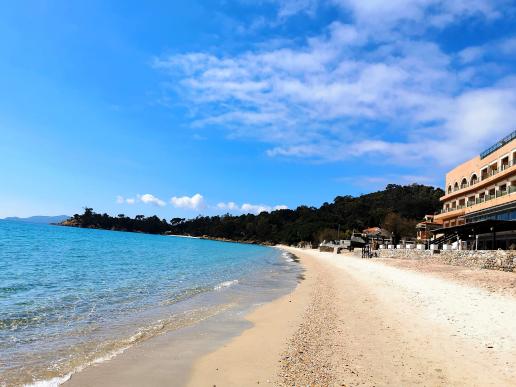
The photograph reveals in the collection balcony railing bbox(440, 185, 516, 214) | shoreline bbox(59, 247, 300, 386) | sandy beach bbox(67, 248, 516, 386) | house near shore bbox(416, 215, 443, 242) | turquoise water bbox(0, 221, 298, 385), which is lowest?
turquoise water bbox(0, 221, 298, 385)

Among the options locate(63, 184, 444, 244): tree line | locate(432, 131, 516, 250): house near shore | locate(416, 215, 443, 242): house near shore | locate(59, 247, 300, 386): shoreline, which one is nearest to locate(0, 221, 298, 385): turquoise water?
locate(59, 247, 300, 386): shoreline

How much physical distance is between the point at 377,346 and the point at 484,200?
41617 millimetres

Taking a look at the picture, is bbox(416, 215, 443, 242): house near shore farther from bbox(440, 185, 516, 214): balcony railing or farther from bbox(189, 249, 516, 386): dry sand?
bbox(189, 249, 516, 386): dry sand

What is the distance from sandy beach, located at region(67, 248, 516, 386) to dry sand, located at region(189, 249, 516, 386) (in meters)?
0.02

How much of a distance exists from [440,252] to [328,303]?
72.2 feet

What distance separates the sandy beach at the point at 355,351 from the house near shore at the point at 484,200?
2124 cm

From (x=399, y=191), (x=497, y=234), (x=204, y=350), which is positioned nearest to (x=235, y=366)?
(x=204, y=350)

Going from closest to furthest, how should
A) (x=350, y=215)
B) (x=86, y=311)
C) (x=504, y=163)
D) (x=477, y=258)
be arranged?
(x=86, y=311) < (x=477, y=258) < (x=504, y=163) < (x=350, y=215)

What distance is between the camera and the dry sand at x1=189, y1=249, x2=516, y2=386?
6.79 metres

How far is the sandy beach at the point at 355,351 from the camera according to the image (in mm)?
6777

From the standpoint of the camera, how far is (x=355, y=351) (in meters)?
8.35

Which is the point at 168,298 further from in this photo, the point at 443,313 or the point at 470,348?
the point at 470,348

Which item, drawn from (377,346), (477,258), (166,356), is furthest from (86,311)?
(477,258)

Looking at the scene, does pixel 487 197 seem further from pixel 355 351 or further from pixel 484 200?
pixel 355 351
